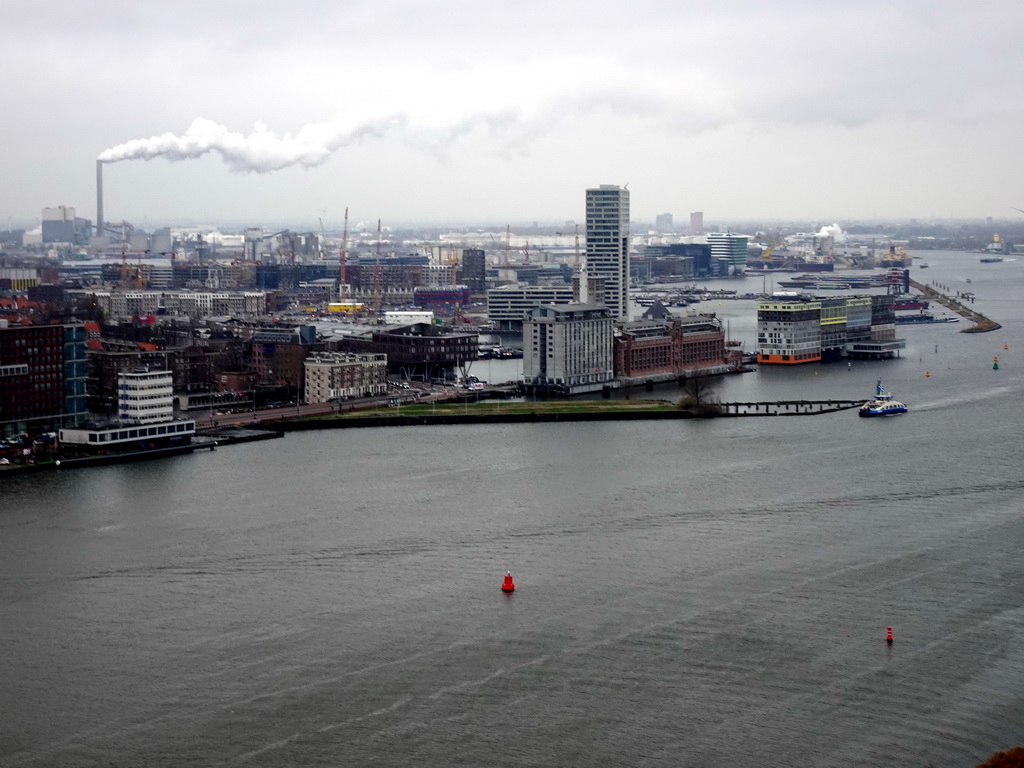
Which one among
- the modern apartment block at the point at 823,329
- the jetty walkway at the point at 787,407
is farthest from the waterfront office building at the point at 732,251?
the jetty walkway at the point at 787,407

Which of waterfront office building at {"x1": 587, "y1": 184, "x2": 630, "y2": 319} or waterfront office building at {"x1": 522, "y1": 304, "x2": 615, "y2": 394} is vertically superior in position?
waterfront office building at {"x1": 587, "y1": 184, "x2": 630, "y2": 319}

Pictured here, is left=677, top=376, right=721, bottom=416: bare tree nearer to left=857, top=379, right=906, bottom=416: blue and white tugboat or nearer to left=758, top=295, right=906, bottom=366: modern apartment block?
left=857, top=379, right=906, bottom=416: blue and white tugboat

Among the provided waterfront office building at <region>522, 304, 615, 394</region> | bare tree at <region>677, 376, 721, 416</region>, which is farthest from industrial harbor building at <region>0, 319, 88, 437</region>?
bare tree at <region>677, 376, 721, 416</region>

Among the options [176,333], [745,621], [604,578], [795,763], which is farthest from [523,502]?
[176,333]

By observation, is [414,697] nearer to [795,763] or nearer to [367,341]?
[795,763]

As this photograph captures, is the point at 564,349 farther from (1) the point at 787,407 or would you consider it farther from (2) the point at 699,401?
(1) the point at 787,407
